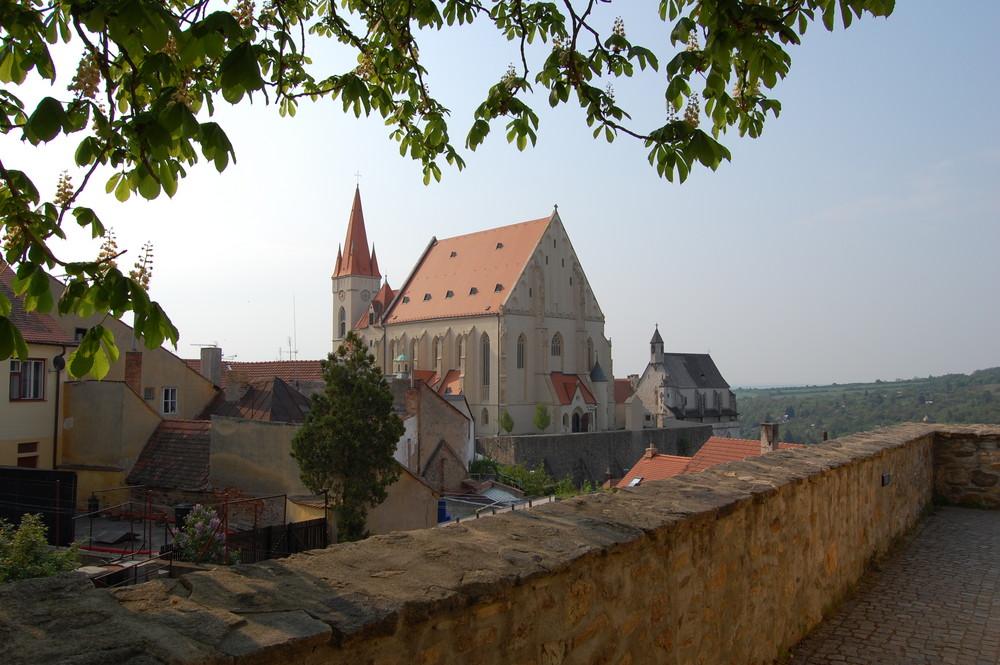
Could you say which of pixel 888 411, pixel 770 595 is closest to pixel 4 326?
pixel 770 595

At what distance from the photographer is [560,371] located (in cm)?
5459

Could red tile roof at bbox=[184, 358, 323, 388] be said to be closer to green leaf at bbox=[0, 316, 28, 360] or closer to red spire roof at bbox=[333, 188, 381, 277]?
Answer: red spire roof at bbox=[333, 188, 381, 277]

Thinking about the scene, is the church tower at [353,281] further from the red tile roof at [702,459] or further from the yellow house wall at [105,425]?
the yellow house wall at [105,425]

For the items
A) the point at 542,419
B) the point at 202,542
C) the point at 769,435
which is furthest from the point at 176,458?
the point at 542,419

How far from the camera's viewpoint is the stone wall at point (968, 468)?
30.0 ft

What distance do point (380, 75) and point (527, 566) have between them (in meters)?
3.68

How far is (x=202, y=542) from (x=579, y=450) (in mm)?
38707

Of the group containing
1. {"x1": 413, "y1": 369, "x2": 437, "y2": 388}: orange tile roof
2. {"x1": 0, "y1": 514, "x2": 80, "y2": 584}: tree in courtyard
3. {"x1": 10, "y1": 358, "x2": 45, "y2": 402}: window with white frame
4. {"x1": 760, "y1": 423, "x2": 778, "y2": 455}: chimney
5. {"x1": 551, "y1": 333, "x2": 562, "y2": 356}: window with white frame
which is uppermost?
{"x1": 551, "y1": 333, "x2": 562, "y2": 356}: window with white frame

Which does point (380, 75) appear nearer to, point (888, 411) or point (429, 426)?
point (429, 426)

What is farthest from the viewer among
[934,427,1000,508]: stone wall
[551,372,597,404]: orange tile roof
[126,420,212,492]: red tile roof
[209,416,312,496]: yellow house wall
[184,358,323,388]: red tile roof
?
[551,372,597,404]: orange tile roof

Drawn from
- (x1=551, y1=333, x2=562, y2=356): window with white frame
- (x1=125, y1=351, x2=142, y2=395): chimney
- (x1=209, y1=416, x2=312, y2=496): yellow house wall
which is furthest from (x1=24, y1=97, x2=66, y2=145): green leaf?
(x1=551, y1=333, x2=562, y2=356): window with white frame

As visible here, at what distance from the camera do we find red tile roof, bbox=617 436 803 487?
23953mm

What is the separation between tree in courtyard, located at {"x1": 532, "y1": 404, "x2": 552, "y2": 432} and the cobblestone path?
43.1 meters

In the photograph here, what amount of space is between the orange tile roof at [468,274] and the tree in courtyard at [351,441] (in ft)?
111
